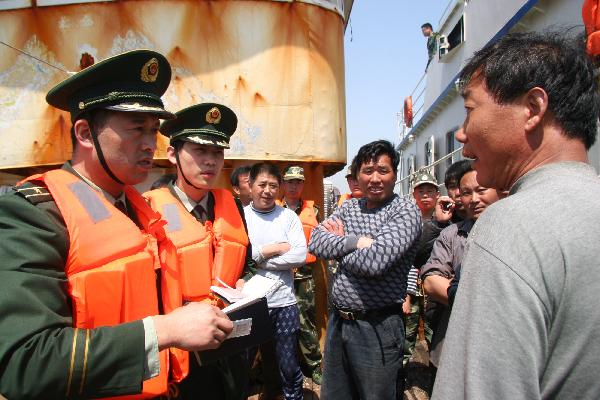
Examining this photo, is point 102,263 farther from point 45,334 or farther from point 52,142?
point 52,142

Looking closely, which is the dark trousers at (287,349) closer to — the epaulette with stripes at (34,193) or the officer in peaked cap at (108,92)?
the officer in peaked cap at (108,92)

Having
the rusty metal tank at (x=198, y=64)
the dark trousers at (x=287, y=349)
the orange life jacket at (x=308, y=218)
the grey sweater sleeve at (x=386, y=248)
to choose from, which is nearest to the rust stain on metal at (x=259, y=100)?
the rusty metal tank at (x=198, y=64)

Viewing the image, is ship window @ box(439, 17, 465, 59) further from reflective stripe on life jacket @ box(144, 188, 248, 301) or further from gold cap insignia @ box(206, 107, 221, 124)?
reflective stripe on life jacket @ box(144, 188, 248, 301)

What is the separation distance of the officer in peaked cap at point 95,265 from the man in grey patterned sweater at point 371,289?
1.29 metres

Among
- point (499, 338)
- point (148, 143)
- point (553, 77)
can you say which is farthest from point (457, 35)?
point (499, 338)

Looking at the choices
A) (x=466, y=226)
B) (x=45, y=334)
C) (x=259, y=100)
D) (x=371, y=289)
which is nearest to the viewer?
(x=45, y=334)

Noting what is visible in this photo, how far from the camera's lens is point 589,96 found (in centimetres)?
104

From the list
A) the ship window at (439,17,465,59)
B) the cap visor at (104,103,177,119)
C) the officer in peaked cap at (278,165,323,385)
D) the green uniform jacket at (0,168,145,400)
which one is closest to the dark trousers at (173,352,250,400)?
the green uniform jacket at (0,168,145,400)

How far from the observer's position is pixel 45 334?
1.17m

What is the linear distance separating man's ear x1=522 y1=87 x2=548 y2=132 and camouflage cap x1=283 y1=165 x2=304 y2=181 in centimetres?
380

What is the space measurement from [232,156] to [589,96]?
12.2 feet

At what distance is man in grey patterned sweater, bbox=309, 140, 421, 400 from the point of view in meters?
2.62

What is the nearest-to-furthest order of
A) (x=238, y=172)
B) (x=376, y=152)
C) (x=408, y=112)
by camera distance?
1. (x=376, y=152)
2. (x=238, y=172)
3. (x=408, y=112)

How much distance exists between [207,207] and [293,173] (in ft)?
7.04
